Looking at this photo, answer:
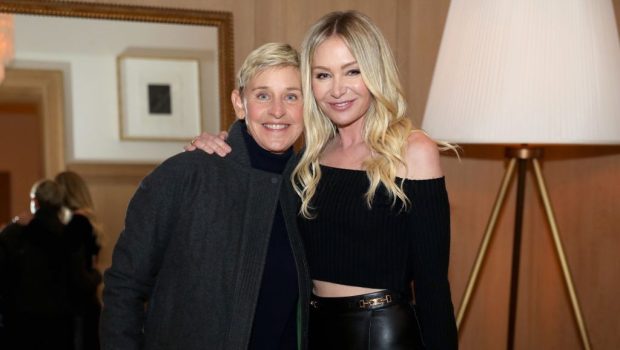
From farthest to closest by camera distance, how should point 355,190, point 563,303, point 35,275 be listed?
1. point 563,303
2. point 35,275
3. point 355,190

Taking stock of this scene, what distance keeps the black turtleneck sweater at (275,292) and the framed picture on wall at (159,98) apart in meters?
0.86

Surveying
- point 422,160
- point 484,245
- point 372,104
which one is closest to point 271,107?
point 372,104

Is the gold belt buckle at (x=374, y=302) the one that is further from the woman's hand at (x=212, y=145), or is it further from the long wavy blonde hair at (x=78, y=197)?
the long wavy blonde hair at (x=78, y=197)

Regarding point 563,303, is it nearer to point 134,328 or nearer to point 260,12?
point 260,12

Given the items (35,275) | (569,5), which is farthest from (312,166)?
(35,275)

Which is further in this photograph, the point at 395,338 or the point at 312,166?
the point at 312,166

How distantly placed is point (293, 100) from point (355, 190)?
30 centimetres

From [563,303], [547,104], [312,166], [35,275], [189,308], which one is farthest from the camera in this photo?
[563,303]

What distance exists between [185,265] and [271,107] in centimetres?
48

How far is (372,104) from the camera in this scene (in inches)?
81.7

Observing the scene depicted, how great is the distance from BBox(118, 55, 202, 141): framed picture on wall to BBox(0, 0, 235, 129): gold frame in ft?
0.34

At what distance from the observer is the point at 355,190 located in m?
1.98

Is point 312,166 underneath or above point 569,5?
underneath

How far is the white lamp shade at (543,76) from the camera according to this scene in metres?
2.30
